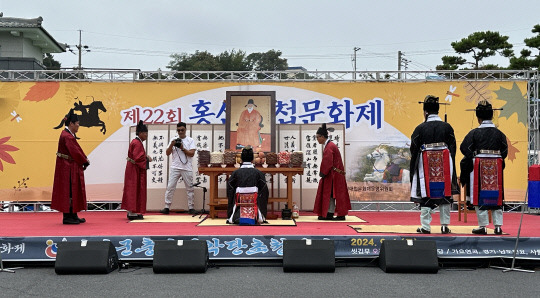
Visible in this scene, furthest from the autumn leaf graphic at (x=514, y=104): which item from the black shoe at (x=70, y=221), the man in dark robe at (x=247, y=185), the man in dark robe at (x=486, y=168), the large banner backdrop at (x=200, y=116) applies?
the black shoe at (x=70, y=221)

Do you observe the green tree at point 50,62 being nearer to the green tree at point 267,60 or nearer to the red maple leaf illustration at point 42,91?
the green tree at point 267,60

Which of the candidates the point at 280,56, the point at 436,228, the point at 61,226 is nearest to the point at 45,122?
the point at 61,226

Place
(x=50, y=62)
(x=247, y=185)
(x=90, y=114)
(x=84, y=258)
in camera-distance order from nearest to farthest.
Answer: (x=84, y=258), (x=247, y=185), (x=90, y=114), (x=50, y=62)

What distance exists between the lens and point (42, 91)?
9211mm

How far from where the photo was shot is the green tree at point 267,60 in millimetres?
37469

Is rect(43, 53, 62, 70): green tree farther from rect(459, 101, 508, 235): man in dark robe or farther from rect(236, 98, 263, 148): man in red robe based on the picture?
rect(459, 101, 508, 235): man in dark robe

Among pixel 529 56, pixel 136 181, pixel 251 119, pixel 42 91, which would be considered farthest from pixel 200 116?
pixel 529 56

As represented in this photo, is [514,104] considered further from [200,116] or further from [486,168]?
[200,116]

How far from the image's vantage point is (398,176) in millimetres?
9086

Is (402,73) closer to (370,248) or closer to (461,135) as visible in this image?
(461,135)

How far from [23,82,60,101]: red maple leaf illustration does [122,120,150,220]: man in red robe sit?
2319mm

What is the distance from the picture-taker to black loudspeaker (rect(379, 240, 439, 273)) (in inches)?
185

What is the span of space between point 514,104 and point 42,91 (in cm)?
773

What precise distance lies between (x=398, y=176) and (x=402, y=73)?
1.68 meters
